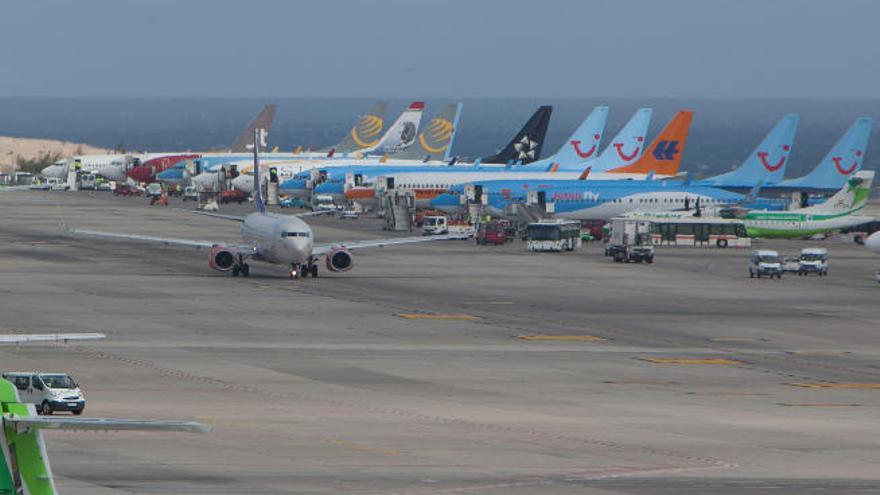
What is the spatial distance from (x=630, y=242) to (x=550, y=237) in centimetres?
884

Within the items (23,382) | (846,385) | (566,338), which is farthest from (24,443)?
(566,338)

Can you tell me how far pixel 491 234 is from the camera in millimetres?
156000

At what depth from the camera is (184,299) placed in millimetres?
102625

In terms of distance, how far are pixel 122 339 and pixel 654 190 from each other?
321 feet

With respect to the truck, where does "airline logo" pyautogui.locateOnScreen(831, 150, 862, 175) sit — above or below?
above

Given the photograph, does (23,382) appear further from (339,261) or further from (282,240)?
(339,261)

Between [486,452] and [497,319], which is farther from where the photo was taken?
[497,319]

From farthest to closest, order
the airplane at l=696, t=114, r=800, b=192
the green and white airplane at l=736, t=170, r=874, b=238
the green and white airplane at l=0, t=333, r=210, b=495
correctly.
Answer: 1. the airplane at l=696, t=114, r=800, b=192
2. the green and white airplane at l=736, t=170, r=874, b=238
3. the green and white airplane at l=0, t=333, r=210, b=495

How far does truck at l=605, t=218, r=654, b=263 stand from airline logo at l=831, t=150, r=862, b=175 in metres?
49.2

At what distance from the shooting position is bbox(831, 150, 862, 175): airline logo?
19138 cm

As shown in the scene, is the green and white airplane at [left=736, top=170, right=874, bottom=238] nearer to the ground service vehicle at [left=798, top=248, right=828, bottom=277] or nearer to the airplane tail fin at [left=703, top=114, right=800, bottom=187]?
the airplane tail fin at [left=703, top=114, right=800, bottom=187]

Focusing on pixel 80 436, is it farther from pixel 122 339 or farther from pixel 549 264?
pixel 549 264

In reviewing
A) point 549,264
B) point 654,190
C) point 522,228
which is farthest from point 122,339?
point 654,190

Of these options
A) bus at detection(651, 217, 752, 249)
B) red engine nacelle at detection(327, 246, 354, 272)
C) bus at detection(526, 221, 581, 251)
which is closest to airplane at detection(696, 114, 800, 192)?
bus at detection(651, 217, 752, 249)
